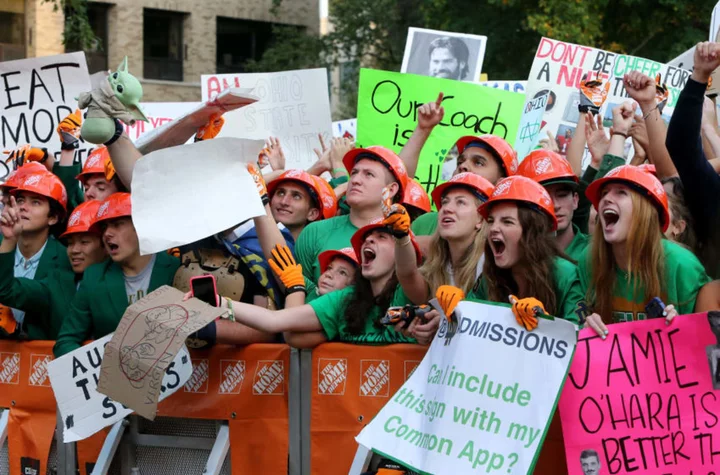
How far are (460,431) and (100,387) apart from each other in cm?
187

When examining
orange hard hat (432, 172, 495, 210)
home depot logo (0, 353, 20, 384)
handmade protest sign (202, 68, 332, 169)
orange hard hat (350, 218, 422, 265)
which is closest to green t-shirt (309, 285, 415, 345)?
orange hard hat (350, 218, 422, 265)

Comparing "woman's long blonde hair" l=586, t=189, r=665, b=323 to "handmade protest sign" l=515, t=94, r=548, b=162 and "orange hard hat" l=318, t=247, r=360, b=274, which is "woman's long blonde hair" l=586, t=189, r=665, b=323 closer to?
"orange hard hat" l=318, t=247, r=360, b=274

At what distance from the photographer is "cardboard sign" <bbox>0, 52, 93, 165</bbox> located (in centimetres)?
902

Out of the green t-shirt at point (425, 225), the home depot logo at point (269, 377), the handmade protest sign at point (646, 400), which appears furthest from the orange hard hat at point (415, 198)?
the handmade protest sign at point (646, 400)

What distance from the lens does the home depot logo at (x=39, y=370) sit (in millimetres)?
6789

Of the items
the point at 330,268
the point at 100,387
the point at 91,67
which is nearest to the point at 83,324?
the point at 100,387

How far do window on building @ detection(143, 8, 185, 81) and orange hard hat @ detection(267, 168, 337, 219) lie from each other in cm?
2367

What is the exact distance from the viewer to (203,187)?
20.0 ft

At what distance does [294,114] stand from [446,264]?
4363 mm

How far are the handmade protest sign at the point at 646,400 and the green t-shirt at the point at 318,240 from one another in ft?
7.40

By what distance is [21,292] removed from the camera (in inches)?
266

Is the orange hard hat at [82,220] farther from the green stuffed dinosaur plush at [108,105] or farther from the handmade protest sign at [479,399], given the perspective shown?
the handmade protest sign at [479,399]

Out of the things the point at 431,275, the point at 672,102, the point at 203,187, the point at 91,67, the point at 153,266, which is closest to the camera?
the point at 431,275

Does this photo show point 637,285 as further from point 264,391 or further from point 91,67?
point 91,67
